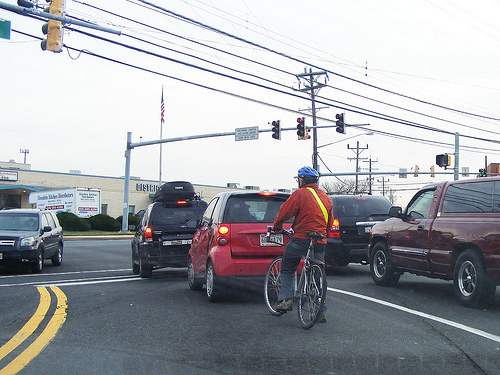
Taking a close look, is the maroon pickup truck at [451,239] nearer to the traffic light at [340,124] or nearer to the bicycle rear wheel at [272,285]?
the bicycle rear wheel at [272,285]

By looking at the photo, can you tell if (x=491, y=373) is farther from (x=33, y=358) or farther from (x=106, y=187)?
(x=106, y=187)

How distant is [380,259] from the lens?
1122 cm

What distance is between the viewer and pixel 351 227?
13.1 metres

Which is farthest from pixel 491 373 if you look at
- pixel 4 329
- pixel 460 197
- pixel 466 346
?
pixel 4 329

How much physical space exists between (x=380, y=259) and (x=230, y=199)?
11.8 feet

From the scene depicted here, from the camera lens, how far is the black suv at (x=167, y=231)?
41.0 feet

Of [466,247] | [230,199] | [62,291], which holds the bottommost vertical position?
[62,291]

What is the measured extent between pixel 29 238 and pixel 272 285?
8401 millimetres

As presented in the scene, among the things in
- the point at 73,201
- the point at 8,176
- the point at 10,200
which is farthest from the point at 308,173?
the point at 10,200

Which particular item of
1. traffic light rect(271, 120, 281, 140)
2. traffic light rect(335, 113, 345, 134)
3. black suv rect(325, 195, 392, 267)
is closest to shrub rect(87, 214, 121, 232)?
traffic light rect(271, 120, 281, 140)

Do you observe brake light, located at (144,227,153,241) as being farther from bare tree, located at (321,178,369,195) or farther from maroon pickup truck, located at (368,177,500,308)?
bare tree, located at (321,178,369,195)

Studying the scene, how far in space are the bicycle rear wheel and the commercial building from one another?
167 feet

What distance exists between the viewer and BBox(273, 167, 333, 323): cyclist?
7.05 m

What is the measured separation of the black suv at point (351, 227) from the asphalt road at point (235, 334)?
2205 mm
